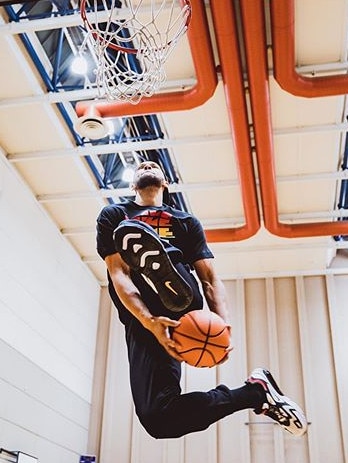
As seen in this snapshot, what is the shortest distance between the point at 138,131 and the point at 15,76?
7.37ft

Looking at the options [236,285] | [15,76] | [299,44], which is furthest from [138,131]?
[236,285]

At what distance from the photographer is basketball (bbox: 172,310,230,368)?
9.70ft

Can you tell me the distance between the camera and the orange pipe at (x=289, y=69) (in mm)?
5602

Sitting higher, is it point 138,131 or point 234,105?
point 138,131

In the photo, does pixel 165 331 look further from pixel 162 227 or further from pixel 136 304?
pixel 162 227

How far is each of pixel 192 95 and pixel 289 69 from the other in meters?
1.22

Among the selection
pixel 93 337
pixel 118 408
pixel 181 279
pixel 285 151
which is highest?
pixel 285 151

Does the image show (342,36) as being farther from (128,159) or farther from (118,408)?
(118,408)

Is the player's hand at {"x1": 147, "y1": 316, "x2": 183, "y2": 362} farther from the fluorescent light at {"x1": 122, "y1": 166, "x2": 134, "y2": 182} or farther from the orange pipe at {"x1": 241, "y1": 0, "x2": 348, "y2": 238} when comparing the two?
the fluorescent light at {"x1": 122, "y1": 166, "x2": 134, "y2": 182}

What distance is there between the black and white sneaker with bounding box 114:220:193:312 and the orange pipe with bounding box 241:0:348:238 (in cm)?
358

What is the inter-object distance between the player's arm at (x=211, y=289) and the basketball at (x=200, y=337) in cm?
37

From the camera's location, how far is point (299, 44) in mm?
6648

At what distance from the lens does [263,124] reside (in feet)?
23.2

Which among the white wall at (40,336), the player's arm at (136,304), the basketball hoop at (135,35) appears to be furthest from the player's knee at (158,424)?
the white wall at (40,336)
